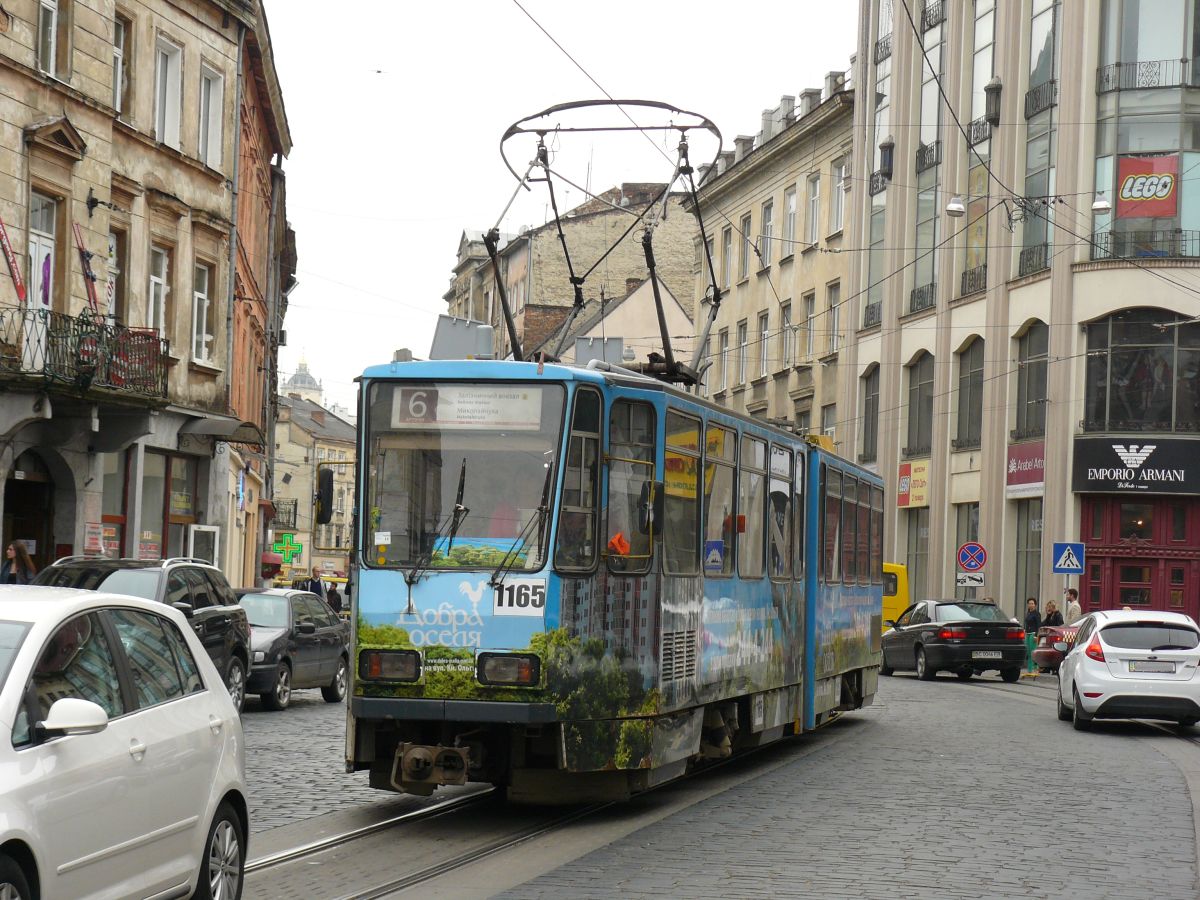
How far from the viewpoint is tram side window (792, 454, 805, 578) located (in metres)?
16.9

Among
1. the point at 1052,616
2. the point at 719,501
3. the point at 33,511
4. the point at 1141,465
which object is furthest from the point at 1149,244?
the point at 719,501

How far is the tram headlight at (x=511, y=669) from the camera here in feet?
37.3

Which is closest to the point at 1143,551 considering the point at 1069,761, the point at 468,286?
the point at 1069,761

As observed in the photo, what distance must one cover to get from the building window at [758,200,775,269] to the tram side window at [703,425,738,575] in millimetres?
45394

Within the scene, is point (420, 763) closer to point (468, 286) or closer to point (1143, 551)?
point (1143, 551)

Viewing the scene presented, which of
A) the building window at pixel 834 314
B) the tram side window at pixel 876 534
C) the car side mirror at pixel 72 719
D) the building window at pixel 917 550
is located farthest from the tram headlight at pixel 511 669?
the building window at pixel 834 314

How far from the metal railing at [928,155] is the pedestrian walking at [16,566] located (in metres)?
28.9

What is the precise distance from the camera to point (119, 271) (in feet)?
93.4

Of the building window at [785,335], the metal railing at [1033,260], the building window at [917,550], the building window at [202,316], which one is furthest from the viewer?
the building window at [785,335]

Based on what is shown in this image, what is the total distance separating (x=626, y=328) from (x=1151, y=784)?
2382 inches

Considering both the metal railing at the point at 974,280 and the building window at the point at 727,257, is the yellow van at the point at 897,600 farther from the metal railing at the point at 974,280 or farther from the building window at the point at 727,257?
the building window at the point at 727,257

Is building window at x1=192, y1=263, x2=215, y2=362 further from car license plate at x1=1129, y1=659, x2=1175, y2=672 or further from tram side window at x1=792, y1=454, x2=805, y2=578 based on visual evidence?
car license plate at x1=1129, y1=659, x2=1175, y2=672

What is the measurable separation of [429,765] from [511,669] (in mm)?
878

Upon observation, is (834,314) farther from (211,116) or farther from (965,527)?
(211,116)
